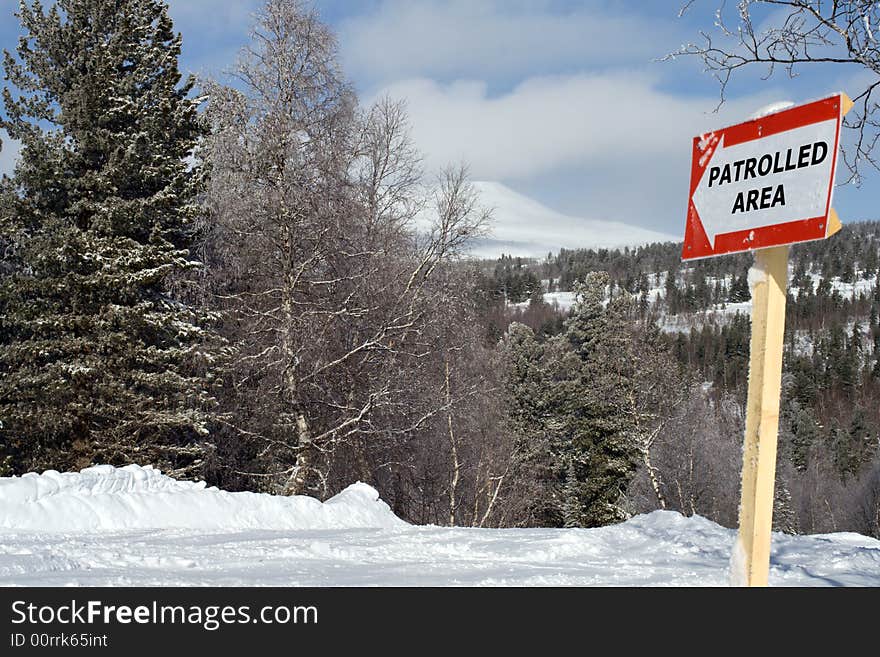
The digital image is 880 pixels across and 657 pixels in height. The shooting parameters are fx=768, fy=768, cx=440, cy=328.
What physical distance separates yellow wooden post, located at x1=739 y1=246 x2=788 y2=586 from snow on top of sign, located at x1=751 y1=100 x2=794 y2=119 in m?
0.55

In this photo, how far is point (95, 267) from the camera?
1552cm

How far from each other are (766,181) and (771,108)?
306 mm

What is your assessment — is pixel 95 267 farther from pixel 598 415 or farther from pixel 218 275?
pixel 598 415

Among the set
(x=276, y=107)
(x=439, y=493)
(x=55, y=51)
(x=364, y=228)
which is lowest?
(x=439, y=493)

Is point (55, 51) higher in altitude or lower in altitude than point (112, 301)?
higher

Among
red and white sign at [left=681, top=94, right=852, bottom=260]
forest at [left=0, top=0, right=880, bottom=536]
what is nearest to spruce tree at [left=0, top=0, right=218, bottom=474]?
forest at [left=0, top=0, right=880, bottom=536]

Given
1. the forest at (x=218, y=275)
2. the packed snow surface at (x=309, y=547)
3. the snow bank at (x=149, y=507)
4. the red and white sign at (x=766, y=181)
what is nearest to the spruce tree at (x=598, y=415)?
the forest at (x=218, y=275)

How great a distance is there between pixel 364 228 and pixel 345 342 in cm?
260

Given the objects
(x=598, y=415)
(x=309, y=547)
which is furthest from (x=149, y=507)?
(x=598, y=415)

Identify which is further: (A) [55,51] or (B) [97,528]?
(A) [55,51]
